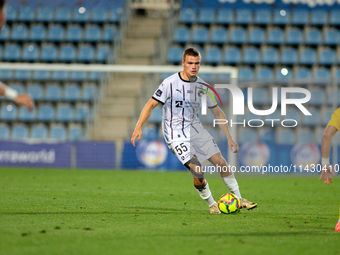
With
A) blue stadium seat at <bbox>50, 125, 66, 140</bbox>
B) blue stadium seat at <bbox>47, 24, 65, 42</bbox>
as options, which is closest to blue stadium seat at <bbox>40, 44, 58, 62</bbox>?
blue stadium seat at <bbox>47, 24, 65, 42</bbox>

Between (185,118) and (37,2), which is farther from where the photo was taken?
(37,2)

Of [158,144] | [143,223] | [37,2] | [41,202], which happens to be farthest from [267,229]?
[37,2]

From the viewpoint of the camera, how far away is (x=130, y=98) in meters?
20.9

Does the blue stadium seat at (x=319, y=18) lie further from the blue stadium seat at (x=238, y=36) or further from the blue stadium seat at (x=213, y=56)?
the blue stadium seat at (x=213, y=56)

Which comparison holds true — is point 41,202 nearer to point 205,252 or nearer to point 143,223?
point 143,223

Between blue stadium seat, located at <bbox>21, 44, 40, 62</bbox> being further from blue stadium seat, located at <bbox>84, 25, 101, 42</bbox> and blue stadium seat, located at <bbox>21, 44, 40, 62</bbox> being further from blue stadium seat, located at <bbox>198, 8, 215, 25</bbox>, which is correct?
blue stadium seat, located at <bbox>198, 8, 215, 25</bbox>

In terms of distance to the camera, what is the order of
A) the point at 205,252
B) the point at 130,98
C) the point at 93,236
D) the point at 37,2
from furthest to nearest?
the point at 37,2
the point at 130,98
the point at 93,236
the point at 205,252

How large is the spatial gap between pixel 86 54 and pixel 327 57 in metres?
10.2

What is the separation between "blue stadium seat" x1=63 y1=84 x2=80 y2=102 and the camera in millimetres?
20475

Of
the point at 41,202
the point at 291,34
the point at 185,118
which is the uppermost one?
the point at 291,34

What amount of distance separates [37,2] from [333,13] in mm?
14132

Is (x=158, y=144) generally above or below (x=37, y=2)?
below

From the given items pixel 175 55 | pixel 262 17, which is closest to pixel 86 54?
pixel 175 55

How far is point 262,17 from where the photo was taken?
22062 mm
